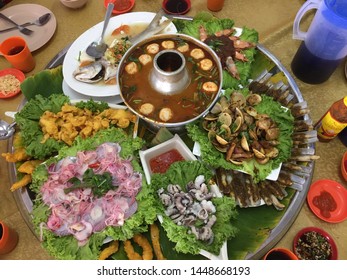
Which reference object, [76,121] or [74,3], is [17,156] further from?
[74,3]

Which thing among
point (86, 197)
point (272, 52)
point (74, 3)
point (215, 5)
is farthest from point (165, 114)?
point (74, 3)

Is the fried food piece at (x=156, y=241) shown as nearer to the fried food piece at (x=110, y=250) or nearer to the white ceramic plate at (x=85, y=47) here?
the fried food piece at (x=110, y=250)

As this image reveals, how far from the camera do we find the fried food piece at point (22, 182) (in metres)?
2.17

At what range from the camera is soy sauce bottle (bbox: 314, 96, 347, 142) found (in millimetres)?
2191

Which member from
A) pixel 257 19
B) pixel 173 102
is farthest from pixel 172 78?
pixel 257 19

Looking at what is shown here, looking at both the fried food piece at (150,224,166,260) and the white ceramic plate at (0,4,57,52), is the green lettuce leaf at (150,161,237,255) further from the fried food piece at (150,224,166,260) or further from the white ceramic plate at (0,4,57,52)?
the white ceramic plate at (0,4,57,52)

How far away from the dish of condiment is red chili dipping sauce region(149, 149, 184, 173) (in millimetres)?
1000

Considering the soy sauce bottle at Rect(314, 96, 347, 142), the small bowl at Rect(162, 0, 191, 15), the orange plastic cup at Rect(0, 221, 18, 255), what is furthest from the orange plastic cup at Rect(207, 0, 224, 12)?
the orange plastic cup at Rect(0, 221, 18, 255)

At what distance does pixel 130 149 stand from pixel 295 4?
2.43m

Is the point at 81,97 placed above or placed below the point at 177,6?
below

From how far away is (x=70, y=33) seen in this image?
10.3 ft

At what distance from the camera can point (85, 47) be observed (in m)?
2.68

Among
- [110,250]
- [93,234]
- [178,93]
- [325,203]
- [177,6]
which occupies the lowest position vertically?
[110,250]

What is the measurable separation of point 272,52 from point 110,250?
7.42 feet
